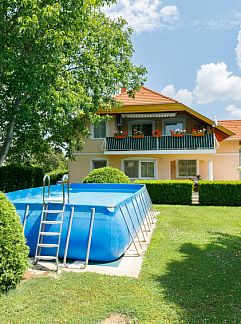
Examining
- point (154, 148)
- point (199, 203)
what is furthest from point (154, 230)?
point (154, 148)

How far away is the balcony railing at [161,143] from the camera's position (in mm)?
21469

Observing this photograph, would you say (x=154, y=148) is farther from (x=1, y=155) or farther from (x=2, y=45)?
(x=2, y=45)

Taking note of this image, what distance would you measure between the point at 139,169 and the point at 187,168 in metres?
4.23

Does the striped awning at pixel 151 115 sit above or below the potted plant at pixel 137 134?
above

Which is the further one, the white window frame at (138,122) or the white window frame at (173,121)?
the white window frame at (138,122)

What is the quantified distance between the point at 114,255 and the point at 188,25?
1553cm

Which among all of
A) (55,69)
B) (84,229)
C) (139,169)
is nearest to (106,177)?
(55,69)

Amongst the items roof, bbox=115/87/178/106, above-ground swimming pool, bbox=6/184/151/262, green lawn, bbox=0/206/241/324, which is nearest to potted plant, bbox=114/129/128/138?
roof, bbox=115/87/178/106

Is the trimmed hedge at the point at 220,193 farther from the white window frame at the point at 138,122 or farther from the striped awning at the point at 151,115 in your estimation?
the white window frame at the point at 138,122

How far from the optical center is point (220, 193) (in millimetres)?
15859

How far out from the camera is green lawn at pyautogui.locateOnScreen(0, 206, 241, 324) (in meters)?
4.18

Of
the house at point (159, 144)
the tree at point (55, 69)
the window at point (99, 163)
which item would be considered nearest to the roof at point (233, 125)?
the house at point (159, 144)

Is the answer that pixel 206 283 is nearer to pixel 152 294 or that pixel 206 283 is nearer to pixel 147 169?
pixel 152 294

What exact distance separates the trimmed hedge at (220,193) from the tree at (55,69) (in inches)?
315
